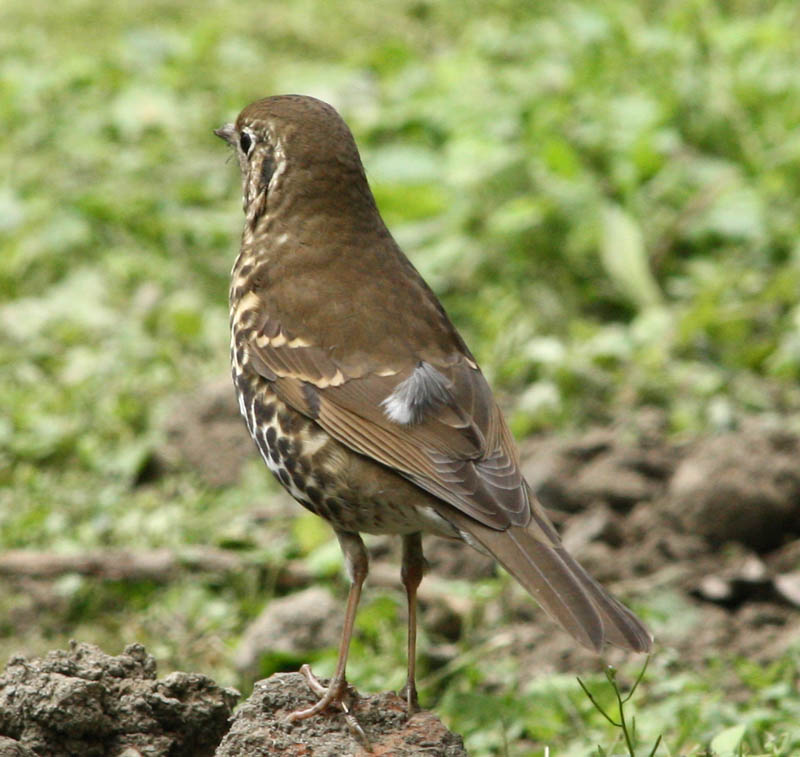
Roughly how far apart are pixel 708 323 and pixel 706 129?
161 centimetres

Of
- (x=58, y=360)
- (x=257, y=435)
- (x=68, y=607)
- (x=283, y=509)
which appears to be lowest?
(x=257, y=435)

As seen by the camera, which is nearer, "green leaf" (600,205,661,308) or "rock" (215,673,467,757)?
"rock" (215,673,467,757)

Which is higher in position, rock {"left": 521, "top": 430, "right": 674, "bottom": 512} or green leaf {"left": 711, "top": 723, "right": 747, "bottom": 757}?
rock {"left": 521, "top": 430, "right": 674, "bottom": 512}

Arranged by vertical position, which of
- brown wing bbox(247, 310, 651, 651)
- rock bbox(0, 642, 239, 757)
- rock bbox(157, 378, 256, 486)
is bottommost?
rock bbox(0, 642, 239, 757)

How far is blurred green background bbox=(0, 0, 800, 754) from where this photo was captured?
5.89 meters

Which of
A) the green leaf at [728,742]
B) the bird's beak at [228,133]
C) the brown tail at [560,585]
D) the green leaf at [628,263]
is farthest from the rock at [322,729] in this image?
the green leaf at [628,263]

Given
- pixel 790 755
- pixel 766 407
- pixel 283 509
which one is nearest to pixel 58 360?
pixel 283 509

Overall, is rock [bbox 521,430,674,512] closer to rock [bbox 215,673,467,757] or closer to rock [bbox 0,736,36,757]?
rock [bbox 215,673,467,757]

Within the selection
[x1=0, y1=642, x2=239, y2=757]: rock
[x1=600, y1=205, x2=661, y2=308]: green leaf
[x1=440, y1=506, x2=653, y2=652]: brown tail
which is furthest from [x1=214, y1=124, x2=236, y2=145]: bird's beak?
[x1=600, y1=205, x2=661, y2=308]: green leaf

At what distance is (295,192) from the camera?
4184mm

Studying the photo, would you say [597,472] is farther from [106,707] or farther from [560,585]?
[106,707]

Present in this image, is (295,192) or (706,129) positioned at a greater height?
(706,129)

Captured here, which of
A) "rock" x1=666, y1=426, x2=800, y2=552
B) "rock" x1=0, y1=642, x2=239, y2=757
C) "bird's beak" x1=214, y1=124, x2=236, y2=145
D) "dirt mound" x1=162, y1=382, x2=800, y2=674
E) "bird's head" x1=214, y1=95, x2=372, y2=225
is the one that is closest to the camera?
"rock" x1=0, y1=642, x2=239, y2=757

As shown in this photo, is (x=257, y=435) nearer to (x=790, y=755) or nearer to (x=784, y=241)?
(x=790, y=755)
